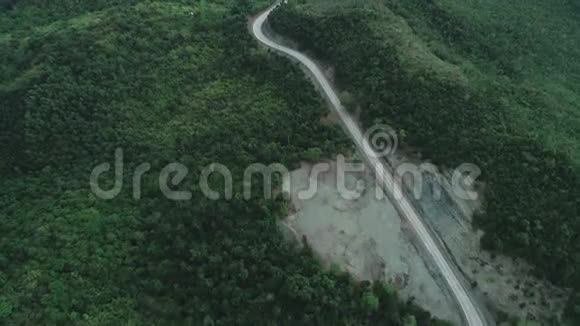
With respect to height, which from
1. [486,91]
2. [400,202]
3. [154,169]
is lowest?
[154,169]

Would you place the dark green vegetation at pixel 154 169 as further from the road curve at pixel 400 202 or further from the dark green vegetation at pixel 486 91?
the dark green vegetation at pixel 486 91

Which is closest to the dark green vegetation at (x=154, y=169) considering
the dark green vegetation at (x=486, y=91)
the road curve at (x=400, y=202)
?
the road curve at (x=400, y=202)

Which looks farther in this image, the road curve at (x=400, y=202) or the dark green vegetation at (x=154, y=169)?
the road curve at (x=400, y=202)

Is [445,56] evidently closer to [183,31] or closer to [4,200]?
[183,31]

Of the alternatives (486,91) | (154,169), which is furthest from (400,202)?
(154,169)

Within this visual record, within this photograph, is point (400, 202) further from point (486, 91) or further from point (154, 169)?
point (154, 169)

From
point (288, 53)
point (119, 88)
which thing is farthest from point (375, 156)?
point (119, 88)
